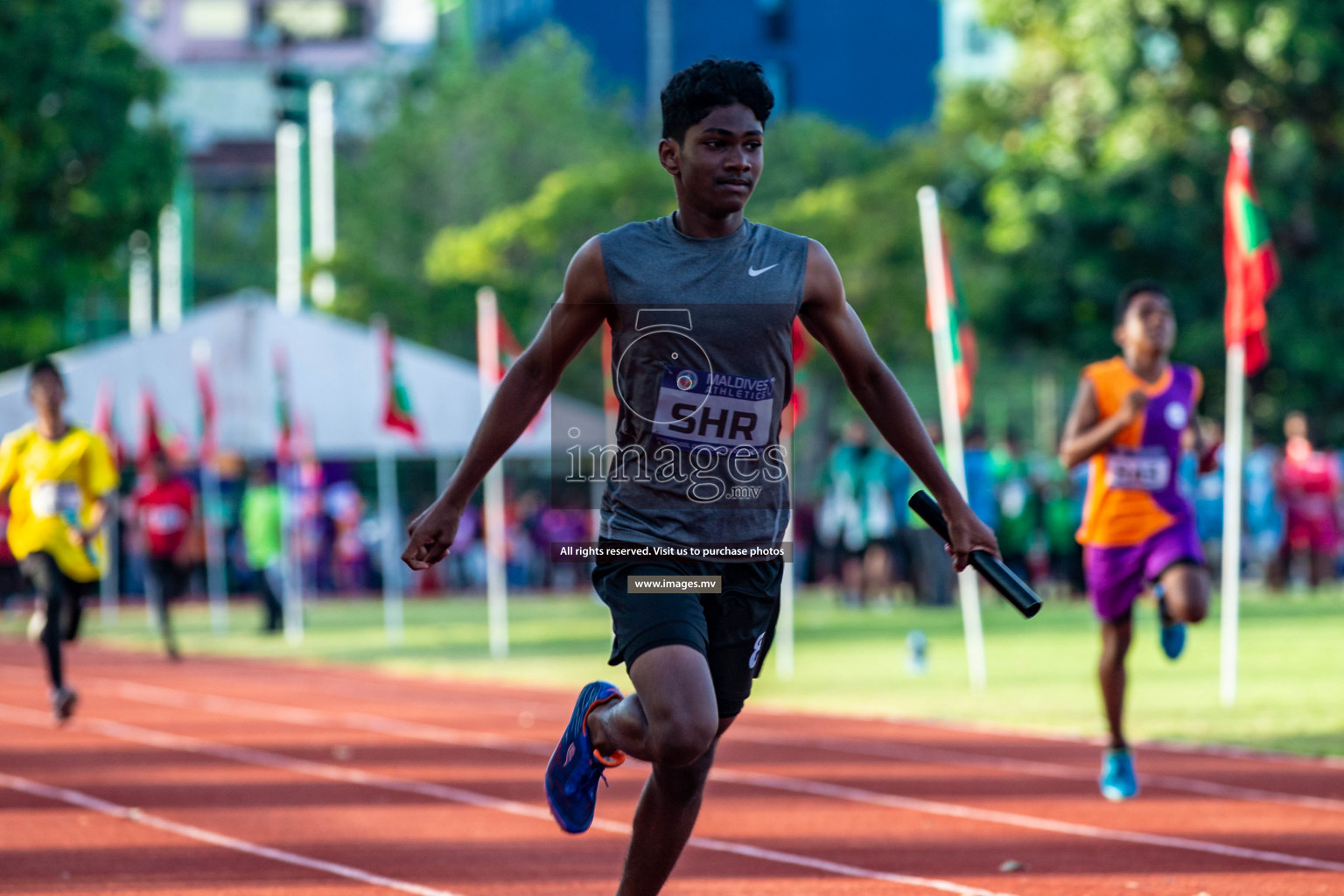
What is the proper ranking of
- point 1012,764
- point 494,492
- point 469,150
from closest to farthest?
point 1012,764
point 494,492
point 469,150

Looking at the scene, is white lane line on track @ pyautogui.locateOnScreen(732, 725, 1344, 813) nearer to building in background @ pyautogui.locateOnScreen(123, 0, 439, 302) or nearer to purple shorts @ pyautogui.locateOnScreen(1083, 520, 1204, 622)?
purple shorts @ pyautogui.locateOnScreen(1083, 520, 1204, 622)

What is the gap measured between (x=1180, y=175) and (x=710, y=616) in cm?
2606

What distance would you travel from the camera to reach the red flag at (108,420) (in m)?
23.4

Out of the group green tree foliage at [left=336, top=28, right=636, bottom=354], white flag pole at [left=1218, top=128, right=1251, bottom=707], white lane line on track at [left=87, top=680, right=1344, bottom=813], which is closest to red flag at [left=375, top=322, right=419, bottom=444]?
white lane line on track at [left=87, top=680, right=1344, bottom=813]

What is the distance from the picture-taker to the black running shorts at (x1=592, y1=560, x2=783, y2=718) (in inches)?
174

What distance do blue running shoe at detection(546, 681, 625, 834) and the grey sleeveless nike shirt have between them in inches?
17.2

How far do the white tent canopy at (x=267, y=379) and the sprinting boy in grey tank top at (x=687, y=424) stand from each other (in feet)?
69.1

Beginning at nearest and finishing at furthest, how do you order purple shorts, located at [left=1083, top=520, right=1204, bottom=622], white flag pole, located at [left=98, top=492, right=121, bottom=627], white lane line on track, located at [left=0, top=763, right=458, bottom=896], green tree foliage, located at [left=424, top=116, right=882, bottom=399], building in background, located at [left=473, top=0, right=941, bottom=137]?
white lane line on track, located at [left=0, top=763, right=458, bottom=896] → purple shorts, located at [left=1083, top=520, right=1204, bottom=622] → white flag pole, located at [left=98, top=492, right=121, bottom=627] → green tree foliage, located at [left=424, top=116, right=882, bottom=399] → building in background, located at [left=473, top=0, right=941, bottom=137]

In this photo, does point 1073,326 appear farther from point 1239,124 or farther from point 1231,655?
point 1231,655

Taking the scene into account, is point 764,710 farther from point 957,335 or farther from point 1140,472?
point 1140,472

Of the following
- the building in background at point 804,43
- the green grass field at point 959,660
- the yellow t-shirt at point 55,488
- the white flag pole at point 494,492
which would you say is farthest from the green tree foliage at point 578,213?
the yellow t-shirt at point 55,488

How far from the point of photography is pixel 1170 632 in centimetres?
839

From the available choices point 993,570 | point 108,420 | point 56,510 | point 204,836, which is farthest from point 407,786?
point 108,420

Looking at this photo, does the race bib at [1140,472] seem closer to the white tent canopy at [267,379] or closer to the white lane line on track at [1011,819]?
the white lane line on track at [1011,819]
